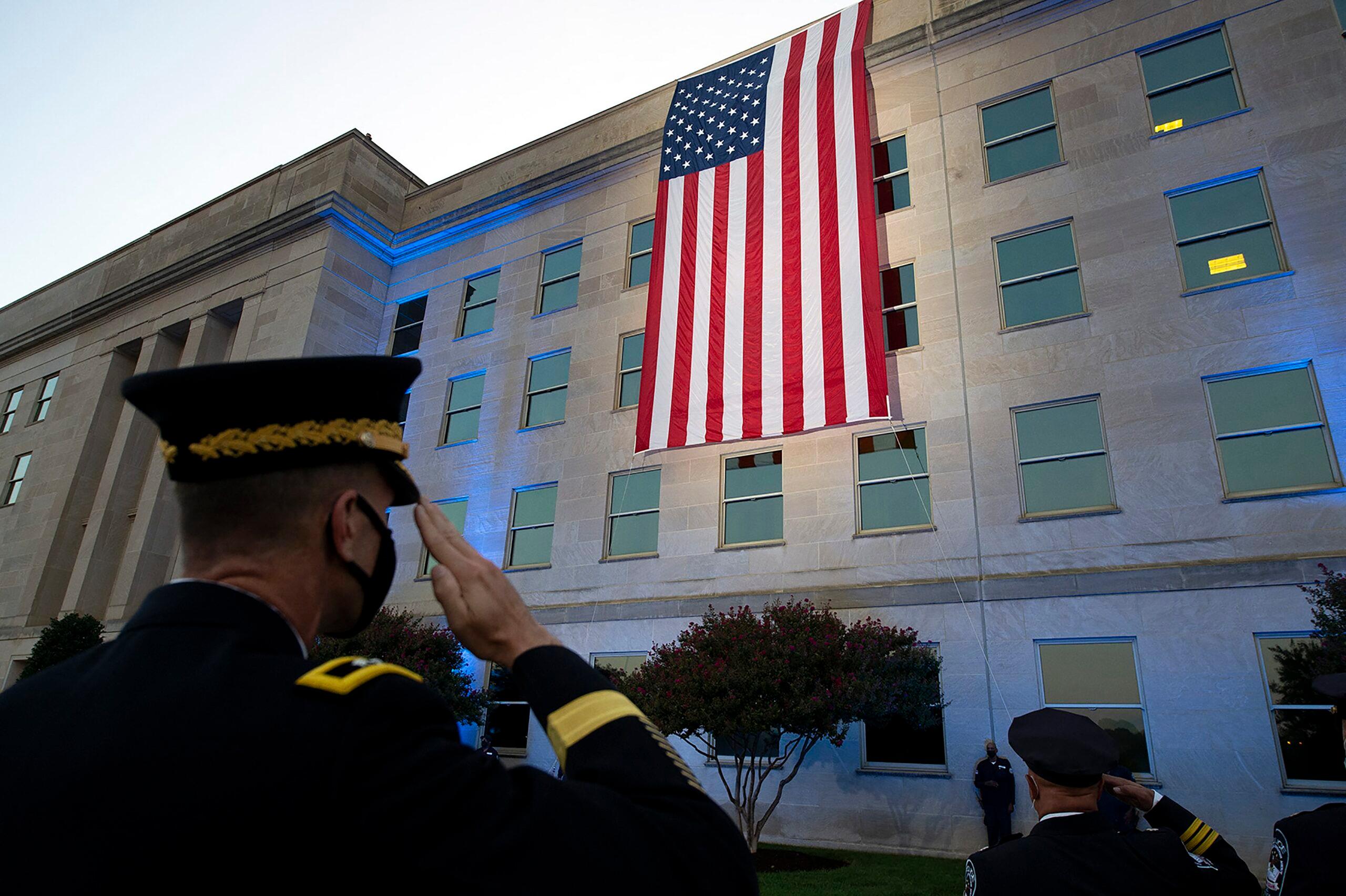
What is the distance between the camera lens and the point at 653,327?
1833 cm

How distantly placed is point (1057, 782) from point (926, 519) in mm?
13383

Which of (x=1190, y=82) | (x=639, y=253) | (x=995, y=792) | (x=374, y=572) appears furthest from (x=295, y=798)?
(x=639, y=253)

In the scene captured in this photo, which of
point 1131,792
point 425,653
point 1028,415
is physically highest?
point 1028,415

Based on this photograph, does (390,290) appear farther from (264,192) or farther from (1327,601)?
(1327,601)

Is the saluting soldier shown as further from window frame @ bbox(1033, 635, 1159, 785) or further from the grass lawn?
window frame @ bbox(1033, 635, 1159, 785)

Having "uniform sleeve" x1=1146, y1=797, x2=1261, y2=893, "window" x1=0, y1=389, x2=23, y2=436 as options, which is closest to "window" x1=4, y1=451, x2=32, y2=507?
"window" x1=0, y1=389, x2=23, y2=436

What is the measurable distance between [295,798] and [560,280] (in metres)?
23.8

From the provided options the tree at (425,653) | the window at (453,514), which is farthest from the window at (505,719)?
the window at (453,514)

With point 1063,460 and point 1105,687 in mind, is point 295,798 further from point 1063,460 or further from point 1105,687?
point 1063,460

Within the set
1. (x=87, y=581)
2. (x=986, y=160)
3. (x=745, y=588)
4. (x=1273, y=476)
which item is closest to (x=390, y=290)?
(x=87, y=581)

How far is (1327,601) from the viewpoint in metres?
11.3

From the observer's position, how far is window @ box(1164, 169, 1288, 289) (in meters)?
14.8

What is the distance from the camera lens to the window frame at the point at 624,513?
19.2 meters

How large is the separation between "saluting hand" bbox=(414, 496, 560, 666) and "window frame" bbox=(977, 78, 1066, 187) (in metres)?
19.0
